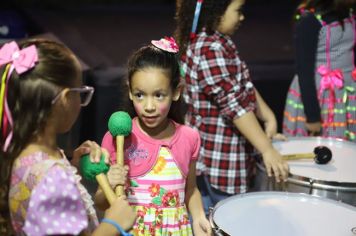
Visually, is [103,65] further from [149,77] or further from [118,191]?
[118,191]

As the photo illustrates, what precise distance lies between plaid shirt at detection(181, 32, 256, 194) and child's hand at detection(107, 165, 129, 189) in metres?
0.61

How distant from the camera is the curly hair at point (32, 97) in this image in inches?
42.2

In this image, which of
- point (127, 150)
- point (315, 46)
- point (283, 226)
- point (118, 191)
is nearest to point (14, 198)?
point (118, 191)

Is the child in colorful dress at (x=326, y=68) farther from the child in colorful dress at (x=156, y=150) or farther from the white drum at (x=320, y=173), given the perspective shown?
the child in colorful dress at (x=156, y=150)

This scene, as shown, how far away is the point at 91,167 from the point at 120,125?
0.47 feet

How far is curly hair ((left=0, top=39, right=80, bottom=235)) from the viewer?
107 centimetres

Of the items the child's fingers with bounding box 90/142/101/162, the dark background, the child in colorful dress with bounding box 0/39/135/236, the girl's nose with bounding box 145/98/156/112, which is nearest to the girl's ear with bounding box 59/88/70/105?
the child in colorful dress with bounding box 0/39/135/236

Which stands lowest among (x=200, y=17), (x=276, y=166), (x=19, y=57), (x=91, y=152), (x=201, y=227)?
(x=201, y=227)

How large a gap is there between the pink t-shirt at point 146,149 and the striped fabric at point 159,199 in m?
0.02

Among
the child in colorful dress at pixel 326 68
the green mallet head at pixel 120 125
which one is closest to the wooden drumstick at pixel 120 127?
the green mallet head at pixel 120 125

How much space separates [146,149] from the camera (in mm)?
1404

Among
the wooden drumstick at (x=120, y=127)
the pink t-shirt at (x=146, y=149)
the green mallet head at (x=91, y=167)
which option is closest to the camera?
the green mallet head at (x=91, y=167)

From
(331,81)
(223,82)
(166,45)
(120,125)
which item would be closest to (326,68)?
(331,81)

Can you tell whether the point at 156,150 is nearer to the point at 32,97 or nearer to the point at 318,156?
the point at 32,97
